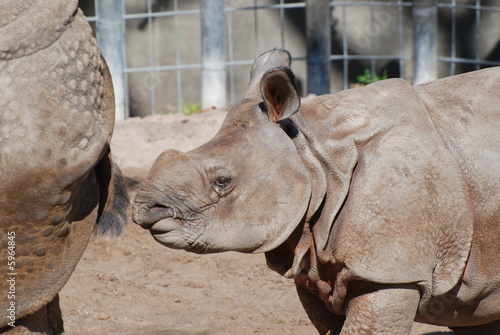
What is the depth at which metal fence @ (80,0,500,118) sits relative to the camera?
12.6m

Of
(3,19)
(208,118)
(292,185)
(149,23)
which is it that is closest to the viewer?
(3,19)

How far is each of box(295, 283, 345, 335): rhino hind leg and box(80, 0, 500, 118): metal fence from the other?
25.8ft

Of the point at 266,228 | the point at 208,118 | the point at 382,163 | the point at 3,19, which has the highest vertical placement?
the point at 3,19

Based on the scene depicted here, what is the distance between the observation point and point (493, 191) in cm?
408

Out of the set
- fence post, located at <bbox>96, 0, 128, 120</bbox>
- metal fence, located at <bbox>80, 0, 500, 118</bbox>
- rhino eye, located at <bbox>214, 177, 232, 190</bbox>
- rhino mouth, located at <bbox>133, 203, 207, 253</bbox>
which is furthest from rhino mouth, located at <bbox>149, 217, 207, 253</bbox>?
metal fence, located at <bbox>80, 0, 500, 118</bbox>

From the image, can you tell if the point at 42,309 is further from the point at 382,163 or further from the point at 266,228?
the point at 382,163

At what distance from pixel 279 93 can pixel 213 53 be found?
7.48 meters

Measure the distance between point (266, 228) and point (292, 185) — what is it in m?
0.22

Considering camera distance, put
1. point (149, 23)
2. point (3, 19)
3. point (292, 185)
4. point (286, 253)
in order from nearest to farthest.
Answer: point (3, 19), point (292, 185), point (286, 253), point (149, 23)

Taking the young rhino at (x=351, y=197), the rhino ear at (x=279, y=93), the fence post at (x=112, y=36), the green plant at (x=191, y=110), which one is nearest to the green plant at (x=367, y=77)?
the green plant at (x=191, y=110)

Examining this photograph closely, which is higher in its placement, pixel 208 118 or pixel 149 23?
pixel 149 23

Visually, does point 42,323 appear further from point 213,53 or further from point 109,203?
point 213,53

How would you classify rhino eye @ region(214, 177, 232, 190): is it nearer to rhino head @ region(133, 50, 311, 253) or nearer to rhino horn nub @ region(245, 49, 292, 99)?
rhino head @ region(133, 50, 311, 253)

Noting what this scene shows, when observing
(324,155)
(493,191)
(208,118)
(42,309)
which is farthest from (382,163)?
(208,118)
